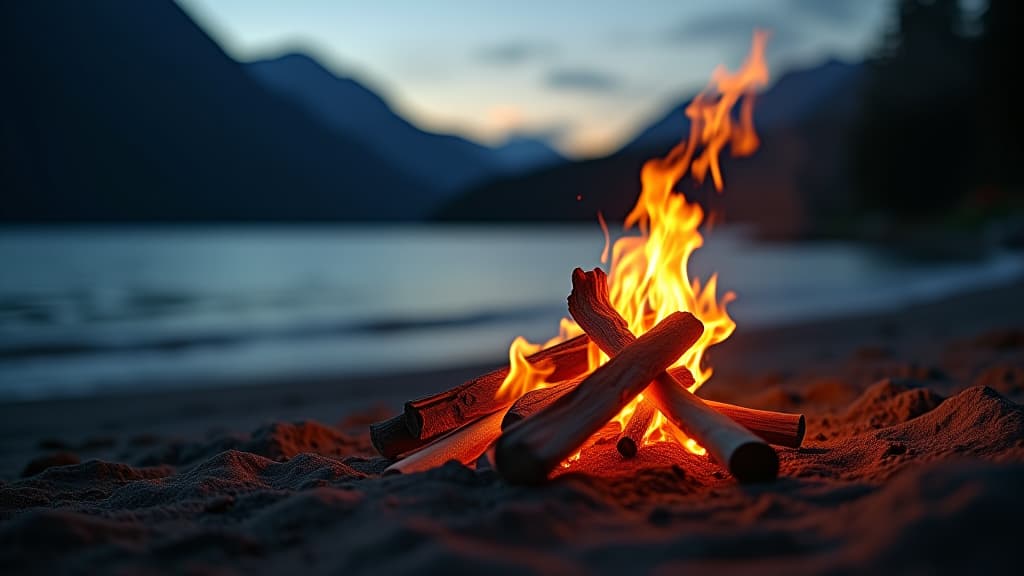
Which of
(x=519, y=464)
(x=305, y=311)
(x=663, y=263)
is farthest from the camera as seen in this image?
(x=305, y=311)

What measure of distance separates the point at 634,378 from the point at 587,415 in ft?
1.35

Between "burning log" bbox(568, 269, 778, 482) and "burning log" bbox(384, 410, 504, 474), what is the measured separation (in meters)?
0.77

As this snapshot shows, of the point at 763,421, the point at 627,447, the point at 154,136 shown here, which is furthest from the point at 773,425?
the point at 154,136

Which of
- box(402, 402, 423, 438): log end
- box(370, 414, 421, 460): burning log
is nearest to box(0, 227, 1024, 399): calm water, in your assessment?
box(370, 414, 421, 460): burning log

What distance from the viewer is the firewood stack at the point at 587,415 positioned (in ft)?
10.0

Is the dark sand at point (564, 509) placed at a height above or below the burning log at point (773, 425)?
below

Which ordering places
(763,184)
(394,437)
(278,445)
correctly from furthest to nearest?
(763,184) → (278,445) → (394,437)

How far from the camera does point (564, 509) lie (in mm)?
2625

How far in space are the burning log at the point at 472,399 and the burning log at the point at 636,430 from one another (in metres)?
0.61

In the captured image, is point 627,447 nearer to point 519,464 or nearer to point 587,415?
point 587,415

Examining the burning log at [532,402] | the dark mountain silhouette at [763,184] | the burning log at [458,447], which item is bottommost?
the burning log at [458,447]

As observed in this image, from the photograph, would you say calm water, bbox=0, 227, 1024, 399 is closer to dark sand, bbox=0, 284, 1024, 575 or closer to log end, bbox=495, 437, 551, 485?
dark sand, bbox=0, 284, 1024, 575

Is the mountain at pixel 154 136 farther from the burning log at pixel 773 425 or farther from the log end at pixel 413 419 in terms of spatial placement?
the burning log at pixel 773 425

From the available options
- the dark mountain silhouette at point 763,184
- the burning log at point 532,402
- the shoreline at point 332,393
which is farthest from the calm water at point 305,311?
the dark mountain silhouette at point 763,184
